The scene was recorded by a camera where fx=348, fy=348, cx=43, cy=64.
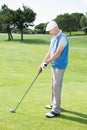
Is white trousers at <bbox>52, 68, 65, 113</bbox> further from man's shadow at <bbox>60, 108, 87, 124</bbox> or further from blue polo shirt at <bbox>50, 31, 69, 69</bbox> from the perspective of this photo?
man's shadow at <bbox>60, 108, 87, 124</bbox>

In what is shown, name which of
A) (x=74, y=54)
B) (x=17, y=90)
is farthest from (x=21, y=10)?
(x=17, y=90)

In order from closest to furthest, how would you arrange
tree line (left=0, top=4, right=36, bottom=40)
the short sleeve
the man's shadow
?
the short sleeve < the man's shadow < tree line (left=0, top=4, right=36, bottom=40)

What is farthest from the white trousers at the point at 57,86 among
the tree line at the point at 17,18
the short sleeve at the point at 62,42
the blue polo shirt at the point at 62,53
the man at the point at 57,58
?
the tree line at the point at 17,18

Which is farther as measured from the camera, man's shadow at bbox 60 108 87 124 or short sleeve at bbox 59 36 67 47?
man's shadow at bbox 60 108 87 124

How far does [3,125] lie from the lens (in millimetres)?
7352

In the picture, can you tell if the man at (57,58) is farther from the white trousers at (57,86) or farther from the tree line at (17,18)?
the tree line at (17,18)

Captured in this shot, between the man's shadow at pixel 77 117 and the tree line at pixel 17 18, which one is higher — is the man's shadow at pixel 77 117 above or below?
below

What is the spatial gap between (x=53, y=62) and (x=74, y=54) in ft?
65.0

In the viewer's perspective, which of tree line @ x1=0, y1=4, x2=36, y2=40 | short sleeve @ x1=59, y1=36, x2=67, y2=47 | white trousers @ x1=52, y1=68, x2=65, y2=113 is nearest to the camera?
short sleeve @ x1=59, y1=36, x2=67, y2=47

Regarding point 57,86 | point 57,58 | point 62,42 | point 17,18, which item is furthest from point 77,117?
point 17,18

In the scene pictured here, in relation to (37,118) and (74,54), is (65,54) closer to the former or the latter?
(37,118)

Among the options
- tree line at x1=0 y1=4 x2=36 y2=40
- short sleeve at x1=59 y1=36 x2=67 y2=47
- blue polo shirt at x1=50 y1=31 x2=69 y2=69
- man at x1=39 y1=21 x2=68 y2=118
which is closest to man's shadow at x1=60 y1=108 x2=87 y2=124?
man at x1=39 y1=21 x2=68 y2=118

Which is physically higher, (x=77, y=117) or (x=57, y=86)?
(x=57, y=86)

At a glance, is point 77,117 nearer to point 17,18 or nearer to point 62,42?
point 62,42
